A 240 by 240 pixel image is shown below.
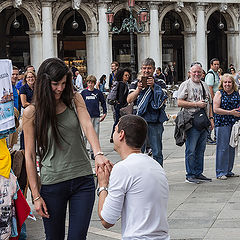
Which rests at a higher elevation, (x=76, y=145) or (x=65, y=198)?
(x=76, y=145)

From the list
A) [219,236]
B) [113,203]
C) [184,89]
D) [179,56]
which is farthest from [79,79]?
[113,203]

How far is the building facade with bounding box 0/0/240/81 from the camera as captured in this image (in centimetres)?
3092

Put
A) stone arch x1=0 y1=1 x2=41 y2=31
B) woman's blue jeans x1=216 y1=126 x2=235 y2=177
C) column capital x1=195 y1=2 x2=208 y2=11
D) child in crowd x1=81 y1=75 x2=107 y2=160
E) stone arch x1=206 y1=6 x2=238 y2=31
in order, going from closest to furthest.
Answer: woman's blue jeans x1=216 y1=126 x2=235 y2=177 < child in crowd x1=81 y1=75 x2=107 y2=160 < stone arch x1=0 y1=1 x2=41 y2=31 < column capital x1=195 y1=2 x2=208 y2=11 < stone arch x1=206 y1=6 x2=238 y2=31

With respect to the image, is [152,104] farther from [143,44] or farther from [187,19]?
[187,19]

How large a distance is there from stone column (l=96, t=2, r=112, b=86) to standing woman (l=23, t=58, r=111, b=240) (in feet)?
91.2

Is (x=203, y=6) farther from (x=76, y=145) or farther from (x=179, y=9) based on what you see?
(x=76, y=145)

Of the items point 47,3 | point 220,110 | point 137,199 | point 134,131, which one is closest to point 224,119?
point 220,110

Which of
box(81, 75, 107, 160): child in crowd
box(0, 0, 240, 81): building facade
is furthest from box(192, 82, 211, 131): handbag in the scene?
box(0, 0, 240, 81): building facade

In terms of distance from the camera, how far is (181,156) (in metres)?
12.4

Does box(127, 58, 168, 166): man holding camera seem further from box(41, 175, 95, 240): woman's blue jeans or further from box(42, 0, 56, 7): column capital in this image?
box(42, 0, 56, 7): column capital

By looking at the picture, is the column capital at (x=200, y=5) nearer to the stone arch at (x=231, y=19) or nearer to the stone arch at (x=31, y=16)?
the stone arch at (x=231, y=19)

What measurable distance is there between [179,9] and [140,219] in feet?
106

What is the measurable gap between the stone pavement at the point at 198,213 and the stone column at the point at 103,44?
2185 centimetres

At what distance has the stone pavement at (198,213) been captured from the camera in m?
6.43
